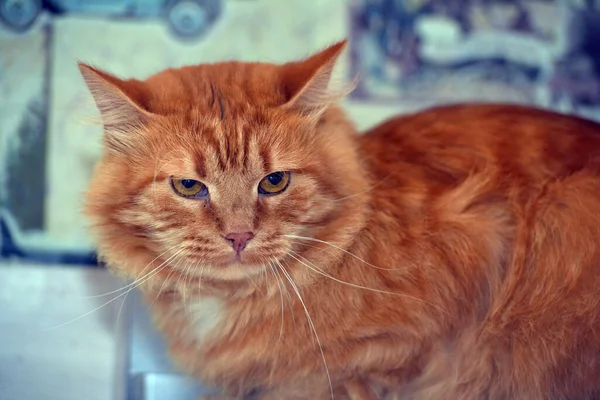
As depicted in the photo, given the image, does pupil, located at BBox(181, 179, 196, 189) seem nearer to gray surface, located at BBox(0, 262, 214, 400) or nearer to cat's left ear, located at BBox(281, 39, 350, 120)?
cat's left ear, located at BBox(281, 39, 350, 120)

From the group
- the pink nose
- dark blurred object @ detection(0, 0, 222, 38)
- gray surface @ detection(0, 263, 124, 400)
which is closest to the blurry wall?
dark blurred object @ detection(0, 0, 222, 38)

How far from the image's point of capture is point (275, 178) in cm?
122

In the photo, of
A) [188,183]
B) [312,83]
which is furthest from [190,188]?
[312,83]

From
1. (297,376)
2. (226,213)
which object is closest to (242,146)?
(226,213)

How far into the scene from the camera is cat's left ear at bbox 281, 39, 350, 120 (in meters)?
1.19

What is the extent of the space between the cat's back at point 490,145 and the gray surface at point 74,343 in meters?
0.73

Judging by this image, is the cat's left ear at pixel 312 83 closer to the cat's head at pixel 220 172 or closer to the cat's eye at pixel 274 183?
the cat's head at pixel 220 172

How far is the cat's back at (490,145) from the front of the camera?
4.43 ft

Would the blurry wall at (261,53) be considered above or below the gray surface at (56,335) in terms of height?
above

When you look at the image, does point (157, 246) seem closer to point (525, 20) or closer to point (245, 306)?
point (245, 306)

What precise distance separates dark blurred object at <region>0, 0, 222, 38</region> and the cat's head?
23.9 inches

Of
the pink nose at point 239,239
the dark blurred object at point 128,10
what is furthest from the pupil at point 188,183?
the dark blurred object at point 128,10

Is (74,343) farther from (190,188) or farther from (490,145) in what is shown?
(490,145)

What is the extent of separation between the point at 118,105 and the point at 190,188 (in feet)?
0.68
